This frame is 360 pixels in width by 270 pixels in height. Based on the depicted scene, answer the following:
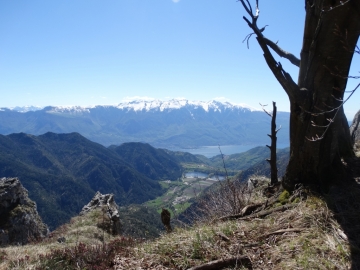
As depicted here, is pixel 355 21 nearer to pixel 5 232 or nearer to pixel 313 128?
pixel 313 128

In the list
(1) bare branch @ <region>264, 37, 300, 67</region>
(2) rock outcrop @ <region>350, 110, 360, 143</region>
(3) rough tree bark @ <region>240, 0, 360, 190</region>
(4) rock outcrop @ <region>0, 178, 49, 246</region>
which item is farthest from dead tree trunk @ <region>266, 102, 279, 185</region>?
(4) rock outcrop @ <region>0, 178, 49, 246</region>

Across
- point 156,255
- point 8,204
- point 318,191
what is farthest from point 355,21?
point 8,204

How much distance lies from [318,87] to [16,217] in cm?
1764

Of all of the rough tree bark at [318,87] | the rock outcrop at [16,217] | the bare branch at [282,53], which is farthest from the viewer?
the rock outcrop at [16,217]

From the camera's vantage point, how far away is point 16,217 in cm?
1595

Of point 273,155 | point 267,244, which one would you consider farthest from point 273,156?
point 267,244

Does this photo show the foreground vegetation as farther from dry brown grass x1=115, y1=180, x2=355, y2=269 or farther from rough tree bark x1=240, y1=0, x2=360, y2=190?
rough tree bark x1=240, y1=0, x2=360, y2=190

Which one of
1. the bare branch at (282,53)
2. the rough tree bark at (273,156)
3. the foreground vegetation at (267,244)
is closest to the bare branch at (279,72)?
the bare branch at (282,53)

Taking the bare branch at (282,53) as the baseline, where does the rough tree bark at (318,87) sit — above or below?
below

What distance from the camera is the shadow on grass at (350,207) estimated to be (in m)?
3.27

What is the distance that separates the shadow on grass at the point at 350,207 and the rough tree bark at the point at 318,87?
0.26 m

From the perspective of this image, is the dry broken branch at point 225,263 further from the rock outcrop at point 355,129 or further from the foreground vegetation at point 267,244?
the rock outcrop at point 355,129

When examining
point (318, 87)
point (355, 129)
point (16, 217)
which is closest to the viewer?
point (318, 87)

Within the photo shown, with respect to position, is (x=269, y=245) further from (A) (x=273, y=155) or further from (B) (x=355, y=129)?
(B) (x=355, y=129)
